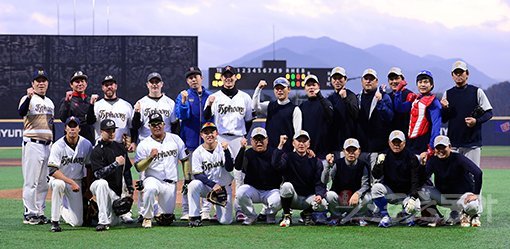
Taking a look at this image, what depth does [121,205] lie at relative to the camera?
789 centimetres

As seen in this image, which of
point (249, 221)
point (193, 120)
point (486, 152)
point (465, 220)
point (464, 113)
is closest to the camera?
point (465, 220)

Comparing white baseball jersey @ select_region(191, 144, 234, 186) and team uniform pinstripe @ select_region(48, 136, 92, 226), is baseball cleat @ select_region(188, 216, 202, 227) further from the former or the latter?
team uniform pinstripe @ select_region(48, 136, 92, 226)

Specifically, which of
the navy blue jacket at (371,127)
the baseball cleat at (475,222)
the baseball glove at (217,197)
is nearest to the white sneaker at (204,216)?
the baseball glove at (217,197)

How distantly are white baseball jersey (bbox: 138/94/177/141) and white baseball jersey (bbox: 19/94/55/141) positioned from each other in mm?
1069

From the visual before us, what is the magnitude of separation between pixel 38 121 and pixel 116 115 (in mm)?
897

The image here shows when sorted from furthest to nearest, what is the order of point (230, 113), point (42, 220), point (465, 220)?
point (230, 113)
point (42, 220)
point (465, 220)

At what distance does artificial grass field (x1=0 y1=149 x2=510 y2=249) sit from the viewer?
267 inches

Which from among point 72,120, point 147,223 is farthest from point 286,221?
point 72,120

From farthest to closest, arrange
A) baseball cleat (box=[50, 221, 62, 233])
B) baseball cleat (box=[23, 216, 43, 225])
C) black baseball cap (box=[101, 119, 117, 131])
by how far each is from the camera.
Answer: baseball cleat (box=[23, 216, 43, 225]) → black baseball cap (box=[101, 119, 117, 131]) → baseball cleat (box=[50, 221, 62, 233])

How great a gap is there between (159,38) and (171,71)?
1.29 metres

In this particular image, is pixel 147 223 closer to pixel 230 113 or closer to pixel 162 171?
pixel 162 171

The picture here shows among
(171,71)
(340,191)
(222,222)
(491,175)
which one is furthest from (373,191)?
(171,71)

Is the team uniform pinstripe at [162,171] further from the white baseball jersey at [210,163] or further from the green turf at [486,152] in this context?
the green turf at [486,152]

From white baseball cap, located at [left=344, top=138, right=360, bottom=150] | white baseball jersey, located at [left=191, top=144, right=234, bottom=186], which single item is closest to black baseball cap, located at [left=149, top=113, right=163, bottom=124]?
white baseball jersey, located at [left=191, top=144, right=234, bottom=186]
